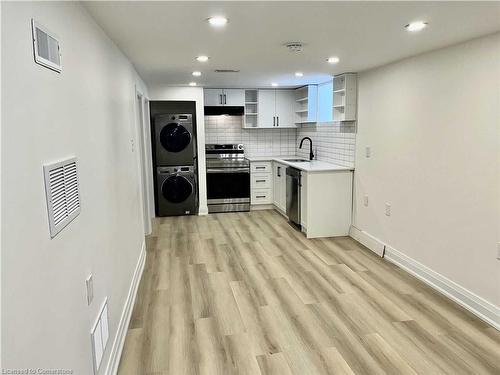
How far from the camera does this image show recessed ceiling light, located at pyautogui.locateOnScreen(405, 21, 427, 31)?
239cm

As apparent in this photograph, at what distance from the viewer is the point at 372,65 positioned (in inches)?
160

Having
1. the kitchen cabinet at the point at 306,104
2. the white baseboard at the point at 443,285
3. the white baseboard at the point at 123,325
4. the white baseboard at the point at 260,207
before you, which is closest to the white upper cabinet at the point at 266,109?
the kitchen cabinet at the point at 306,104

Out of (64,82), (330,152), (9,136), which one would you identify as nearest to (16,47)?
(9,136)

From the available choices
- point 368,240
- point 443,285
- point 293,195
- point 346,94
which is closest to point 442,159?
point 443,285

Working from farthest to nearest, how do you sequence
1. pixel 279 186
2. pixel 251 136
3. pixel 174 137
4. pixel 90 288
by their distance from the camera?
pixel 251 136, pixel 279 186, pixel 174 137, pixel 90 288

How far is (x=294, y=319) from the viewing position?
2.86 m

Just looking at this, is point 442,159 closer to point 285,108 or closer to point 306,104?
point 306,104

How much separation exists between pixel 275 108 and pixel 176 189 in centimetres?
230

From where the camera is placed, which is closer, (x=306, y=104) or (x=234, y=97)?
(x=306, y=104)

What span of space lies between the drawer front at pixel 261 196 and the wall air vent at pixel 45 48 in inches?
204

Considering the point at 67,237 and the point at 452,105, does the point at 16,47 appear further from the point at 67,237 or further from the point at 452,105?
the point at 452,105

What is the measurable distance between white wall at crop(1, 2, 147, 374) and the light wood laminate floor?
0.51 m

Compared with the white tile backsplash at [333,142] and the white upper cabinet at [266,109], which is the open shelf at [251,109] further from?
the white tile backsplash at [333,142]

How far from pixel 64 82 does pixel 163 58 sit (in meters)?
2.09
